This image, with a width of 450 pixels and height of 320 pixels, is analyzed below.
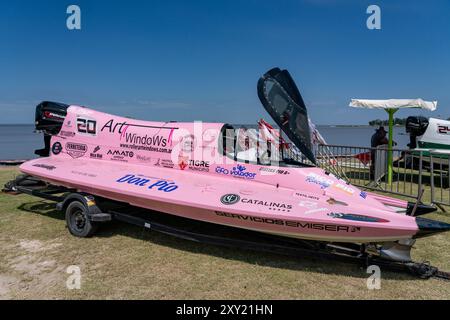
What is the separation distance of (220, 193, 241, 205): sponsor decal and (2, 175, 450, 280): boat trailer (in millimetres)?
583

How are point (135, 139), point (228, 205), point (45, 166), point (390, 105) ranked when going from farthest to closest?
1. point (390, 105)
2. point (45, 166)
3. point (135, 139)
4. point (228, 205)

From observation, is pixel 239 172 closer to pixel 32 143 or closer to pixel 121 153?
pixel 121 153

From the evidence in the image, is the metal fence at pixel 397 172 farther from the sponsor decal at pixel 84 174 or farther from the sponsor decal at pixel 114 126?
the sponsor decal at pixel 84 174

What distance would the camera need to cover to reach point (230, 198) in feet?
13.7

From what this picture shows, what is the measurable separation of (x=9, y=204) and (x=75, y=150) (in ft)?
7.57

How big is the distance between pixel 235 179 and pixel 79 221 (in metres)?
2.71

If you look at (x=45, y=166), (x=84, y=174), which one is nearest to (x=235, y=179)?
(x=84, y=174)

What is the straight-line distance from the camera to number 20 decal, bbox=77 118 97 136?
635 centimetres

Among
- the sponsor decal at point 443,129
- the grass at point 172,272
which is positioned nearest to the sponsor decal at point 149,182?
the grass at point 172,272

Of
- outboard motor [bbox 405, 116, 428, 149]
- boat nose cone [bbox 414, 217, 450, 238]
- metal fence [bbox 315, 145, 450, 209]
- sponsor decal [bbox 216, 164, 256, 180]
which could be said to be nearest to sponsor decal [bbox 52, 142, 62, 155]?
sponsor decal [bbox 216, 164, 256, 180]
